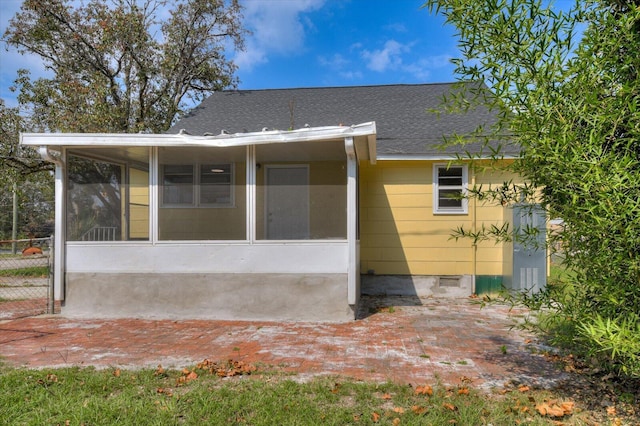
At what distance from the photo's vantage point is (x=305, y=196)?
613 centimetres

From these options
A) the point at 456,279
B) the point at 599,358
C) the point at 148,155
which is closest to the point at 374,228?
the point at 456,279

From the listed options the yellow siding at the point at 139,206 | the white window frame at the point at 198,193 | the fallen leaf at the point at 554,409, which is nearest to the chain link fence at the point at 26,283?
the yellow siding at the point at 139,206

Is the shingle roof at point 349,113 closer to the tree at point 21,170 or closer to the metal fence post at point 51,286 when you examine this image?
the metal fence post at point 51,286

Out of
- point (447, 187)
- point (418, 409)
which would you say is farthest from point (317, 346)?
point (447, 187)

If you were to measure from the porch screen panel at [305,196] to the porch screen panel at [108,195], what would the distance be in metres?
1.93

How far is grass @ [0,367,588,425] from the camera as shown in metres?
2.89

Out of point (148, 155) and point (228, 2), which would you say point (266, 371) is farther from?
point (228, 2)

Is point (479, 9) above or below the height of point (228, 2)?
below

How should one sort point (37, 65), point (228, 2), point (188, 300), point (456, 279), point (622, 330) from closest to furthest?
point (622, 330)
point (188, 300)
point (456, 279)
point (37, 65)
point (228, 2)

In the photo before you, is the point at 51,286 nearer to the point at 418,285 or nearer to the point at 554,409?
the point at 418,285

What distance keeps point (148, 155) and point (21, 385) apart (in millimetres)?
3806

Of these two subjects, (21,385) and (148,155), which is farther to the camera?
(148,155)

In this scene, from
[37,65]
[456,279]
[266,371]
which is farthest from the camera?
[37,65]

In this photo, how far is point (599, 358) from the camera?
3377 millimetres
